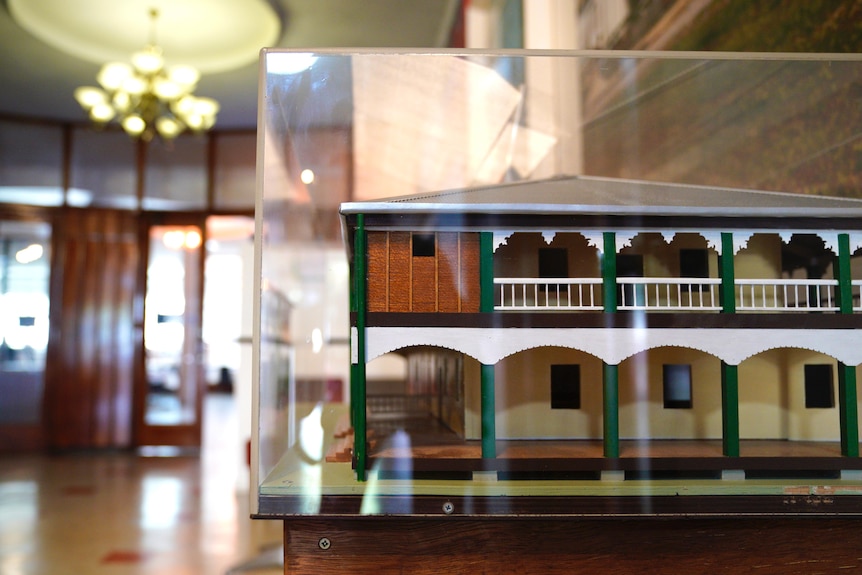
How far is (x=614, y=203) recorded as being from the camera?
6.66 feet

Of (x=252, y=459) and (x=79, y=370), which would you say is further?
(x=79, y=370)

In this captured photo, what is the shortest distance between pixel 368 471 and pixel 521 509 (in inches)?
→ 16.9

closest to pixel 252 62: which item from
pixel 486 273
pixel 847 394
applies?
pixel 486 273

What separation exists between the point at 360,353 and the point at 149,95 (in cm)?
601

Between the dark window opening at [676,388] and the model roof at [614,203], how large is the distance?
2.08ft

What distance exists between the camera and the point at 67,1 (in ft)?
22.6

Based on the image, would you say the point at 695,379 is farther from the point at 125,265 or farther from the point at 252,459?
the point at 125,265

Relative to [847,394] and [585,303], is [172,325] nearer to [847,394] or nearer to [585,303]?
[585,303]

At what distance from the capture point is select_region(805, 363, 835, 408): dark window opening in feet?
7.97

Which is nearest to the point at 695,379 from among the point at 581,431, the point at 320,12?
the point at 581,431

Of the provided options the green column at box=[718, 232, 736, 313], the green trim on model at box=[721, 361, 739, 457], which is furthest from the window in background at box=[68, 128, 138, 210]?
the green trim on model at box=[721, 361, 739, 457]

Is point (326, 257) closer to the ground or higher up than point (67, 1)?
closer to the ground

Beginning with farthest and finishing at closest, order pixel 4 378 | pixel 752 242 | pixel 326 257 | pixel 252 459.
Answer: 1. pixel 4 378
2. pixel 326 257
3. pixel 752 242
4. pixel 252 459

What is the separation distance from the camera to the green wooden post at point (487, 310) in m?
1.96
